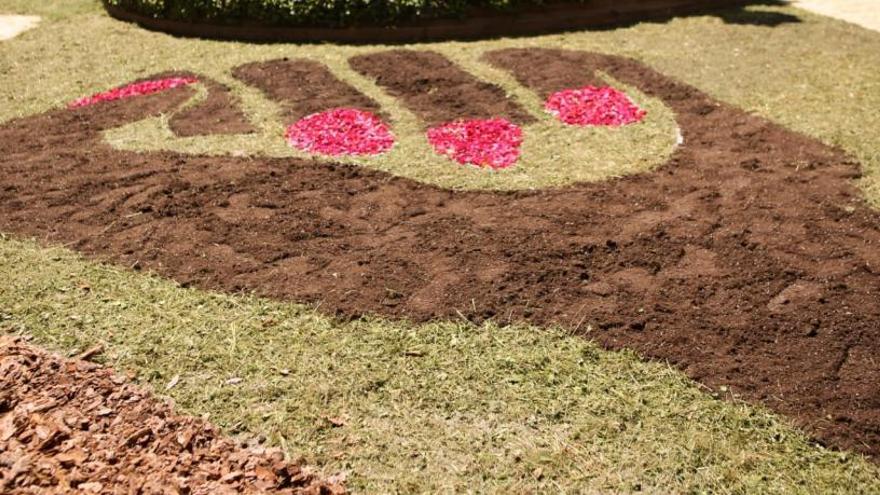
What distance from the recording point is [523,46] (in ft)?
34.5

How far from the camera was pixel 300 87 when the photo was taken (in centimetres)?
866

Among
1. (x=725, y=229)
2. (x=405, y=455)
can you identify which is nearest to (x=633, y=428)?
(x=405, y=455)

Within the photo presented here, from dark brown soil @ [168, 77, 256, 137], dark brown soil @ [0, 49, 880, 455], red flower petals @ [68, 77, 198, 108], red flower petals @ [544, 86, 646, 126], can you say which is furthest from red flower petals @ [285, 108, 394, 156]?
red flower petals @ [68, 77, 198, 108]

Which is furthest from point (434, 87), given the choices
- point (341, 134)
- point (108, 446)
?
point (108, 446)

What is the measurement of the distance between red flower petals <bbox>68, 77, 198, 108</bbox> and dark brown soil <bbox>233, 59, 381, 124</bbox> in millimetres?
689

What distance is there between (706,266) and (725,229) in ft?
1.96

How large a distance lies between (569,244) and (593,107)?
3.07 metres

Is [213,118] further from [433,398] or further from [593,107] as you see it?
[433,398]

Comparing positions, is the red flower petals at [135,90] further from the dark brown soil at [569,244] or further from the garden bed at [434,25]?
the garden bed at [434,25]

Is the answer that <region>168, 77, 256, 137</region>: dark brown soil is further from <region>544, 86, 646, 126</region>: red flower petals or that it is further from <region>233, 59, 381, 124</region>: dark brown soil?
<region>544, 86, 646, 126</region>: red flower petals

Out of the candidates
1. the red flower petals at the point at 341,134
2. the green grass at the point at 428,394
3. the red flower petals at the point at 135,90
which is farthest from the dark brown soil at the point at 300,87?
the green grass at the point at 428,394

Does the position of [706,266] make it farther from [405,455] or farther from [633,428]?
[405,455]

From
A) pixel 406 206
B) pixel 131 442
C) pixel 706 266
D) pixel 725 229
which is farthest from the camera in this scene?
pixel 406 206

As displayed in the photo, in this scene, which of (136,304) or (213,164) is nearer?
(136,304)
